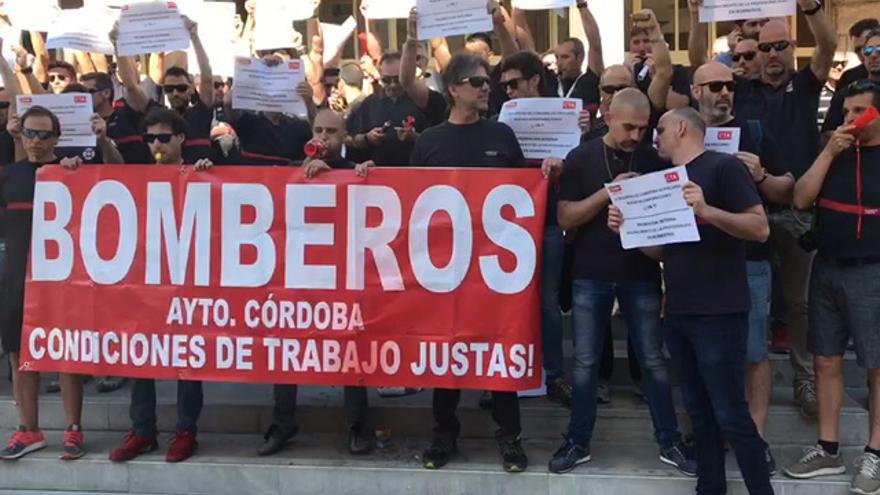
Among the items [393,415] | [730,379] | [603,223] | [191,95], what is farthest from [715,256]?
[191,95]

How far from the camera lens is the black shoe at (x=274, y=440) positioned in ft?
16.9

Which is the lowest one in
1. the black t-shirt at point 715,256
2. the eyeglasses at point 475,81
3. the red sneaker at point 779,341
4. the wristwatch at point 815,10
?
the red sneaker at point 779,341

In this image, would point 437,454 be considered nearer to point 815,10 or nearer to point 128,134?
point 128,134

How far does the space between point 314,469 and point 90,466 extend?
1.30 meters

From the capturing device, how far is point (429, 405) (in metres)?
5.40

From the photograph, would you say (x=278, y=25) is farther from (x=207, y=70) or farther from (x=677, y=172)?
(x=677, y=172)

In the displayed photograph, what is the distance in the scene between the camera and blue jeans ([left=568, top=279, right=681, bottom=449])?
4660mm

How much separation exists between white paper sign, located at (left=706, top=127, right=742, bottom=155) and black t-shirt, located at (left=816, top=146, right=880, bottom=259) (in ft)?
1.70

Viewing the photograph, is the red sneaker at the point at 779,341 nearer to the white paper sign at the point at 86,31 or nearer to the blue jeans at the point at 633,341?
the blue jeans at the point at 633,341

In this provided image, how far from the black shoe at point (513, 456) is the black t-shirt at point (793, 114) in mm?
2203

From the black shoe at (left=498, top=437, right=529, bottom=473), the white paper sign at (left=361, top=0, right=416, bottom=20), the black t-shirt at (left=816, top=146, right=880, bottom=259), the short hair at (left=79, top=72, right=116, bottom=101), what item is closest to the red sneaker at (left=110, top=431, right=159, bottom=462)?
the black shoe at (left=498, top=437, right=529, bottom=473)

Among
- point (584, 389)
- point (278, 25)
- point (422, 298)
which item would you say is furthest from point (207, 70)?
point (584, 389)

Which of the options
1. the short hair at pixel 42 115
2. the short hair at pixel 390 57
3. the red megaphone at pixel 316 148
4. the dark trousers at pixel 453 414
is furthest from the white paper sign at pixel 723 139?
the short hair at pixel 42 115

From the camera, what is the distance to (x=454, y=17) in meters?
5.50
